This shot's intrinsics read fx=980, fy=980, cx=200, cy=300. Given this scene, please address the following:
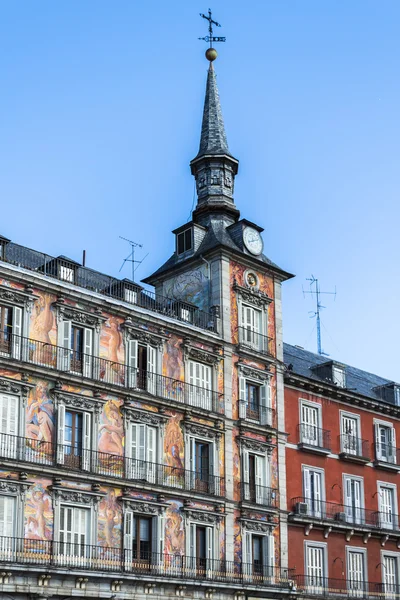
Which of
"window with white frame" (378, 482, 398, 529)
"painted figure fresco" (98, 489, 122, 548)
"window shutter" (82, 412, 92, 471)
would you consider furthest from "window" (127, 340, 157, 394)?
"window with white frame" (378, 482, 398, 529)

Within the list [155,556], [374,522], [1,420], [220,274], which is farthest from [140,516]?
[374,522]

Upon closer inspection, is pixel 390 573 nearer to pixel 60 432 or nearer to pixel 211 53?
pixel 60 432

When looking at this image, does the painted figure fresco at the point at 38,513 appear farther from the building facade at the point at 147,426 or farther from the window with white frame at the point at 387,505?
the window with white frame at the point at 387,505

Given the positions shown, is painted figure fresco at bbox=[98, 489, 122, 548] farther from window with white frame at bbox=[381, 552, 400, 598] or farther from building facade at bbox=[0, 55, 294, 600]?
window with white frame at bbox=[381, 552, 400, 598]

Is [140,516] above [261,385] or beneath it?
beneath

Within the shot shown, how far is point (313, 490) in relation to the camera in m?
50.7

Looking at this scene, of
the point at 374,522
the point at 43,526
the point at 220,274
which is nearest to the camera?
the point at 43,526

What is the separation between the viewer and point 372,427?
56094 mm

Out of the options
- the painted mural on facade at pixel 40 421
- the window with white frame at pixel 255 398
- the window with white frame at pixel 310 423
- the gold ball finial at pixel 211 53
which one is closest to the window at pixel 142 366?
the painted mural on facade at pixel 40 421

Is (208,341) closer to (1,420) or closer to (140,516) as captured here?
(140,516)

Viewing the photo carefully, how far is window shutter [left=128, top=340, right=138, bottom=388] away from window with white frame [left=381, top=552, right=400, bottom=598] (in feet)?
63.4

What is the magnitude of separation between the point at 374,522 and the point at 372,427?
18.2 feet

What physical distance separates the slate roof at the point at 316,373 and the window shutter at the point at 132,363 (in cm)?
1113

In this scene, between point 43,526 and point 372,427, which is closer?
point 43,526
